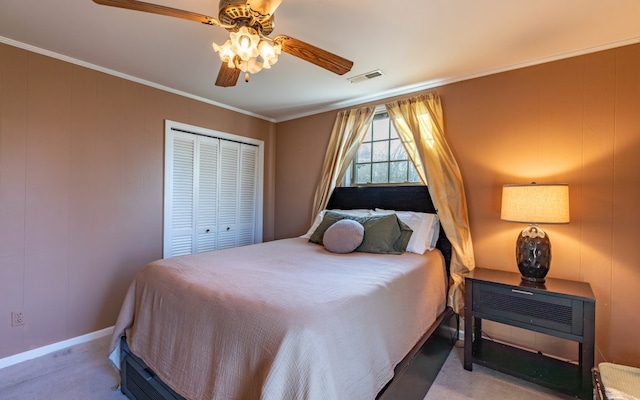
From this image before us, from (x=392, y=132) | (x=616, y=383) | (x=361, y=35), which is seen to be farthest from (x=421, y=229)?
(x=361, y=35)

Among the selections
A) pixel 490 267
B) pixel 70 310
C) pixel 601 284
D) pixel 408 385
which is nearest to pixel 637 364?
pixel 601 284

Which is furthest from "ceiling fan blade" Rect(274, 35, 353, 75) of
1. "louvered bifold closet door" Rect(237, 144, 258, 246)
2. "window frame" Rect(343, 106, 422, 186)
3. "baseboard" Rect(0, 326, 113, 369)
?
"baseboard" Rect(0, 326, 113, 369)

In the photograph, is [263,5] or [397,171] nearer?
[263,5]

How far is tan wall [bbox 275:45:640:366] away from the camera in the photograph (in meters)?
2.06

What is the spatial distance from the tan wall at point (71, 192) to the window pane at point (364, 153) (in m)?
2.20

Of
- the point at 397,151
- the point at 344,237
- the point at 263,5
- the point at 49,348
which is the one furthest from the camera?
the point at 397,151

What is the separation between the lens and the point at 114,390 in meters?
1.93

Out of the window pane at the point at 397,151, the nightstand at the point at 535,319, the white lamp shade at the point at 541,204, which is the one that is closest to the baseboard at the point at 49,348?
the nightstand at the point at 535,319

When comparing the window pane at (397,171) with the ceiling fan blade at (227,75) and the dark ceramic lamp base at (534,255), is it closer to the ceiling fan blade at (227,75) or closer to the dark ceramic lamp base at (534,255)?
the dark ceramic lamp base at (534,255)

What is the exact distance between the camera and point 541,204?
2002mm

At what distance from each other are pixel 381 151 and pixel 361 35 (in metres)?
1.48

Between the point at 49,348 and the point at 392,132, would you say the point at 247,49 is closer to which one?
the point at 392,132

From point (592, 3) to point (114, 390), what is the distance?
3857 millimetres

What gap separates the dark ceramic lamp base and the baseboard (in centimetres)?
369
